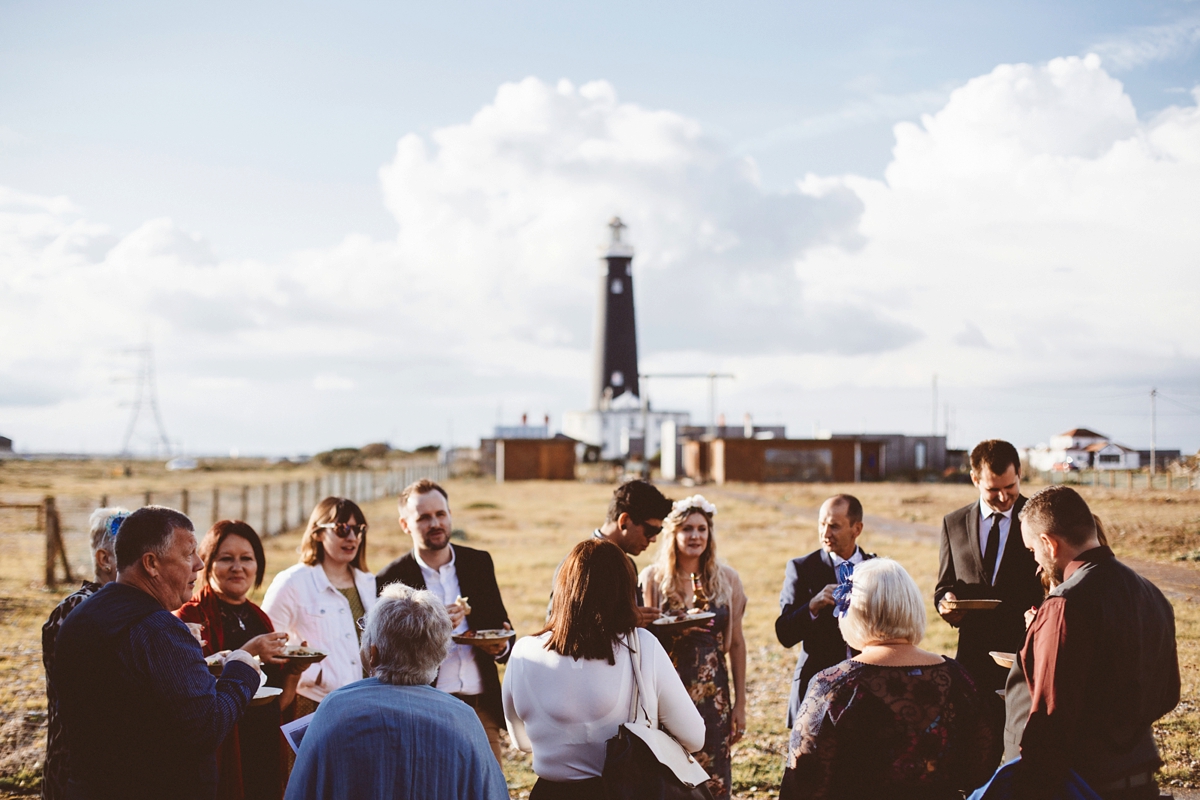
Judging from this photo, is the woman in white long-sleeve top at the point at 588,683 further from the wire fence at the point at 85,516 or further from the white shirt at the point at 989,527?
the wire fence at the point at 85,516

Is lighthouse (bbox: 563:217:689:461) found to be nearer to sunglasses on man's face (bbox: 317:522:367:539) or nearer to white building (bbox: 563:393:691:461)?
white building (bbox: 563:393:691:461)

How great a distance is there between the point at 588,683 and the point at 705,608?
1.46 m

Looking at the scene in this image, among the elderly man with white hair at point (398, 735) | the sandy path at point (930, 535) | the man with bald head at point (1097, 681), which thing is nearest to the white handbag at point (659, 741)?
the elderly man with white hair at point (398, 735)

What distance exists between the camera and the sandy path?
10016mm

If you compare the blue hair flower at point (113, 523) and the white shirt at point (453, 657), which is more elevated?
the blue hair flower at point (113, 523)

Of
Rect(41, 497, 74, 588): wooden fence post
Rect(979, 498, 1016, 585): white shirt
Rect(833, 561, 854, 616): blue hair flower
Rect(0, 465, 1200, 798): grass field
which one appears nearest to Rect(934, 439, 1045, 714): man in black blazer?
Rect(979, 498, 1016, 585): white shirt

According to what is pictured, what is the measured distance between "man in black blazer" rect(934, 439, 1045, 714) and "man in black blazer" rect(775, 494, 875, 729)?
0.52 meters

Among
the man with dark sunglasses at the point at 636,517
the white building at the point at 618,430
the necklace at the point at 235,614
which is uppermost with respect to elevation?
the white building at the point at 618,430

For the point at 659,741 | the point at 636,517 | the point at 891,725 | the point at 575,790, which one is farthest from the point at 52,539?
the point at 891,725

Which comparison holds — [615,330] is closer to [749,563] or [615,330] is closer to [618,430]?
Result: [618,430]

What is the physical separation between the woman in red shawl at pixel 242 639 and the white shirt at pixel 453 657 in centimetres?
73

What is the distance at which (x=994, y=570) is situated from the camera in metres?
4.51

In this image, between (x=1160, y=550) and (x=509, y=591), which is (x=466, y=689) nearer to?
(x=509, y=591)

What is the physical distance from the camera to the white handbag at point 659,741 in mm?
2818
